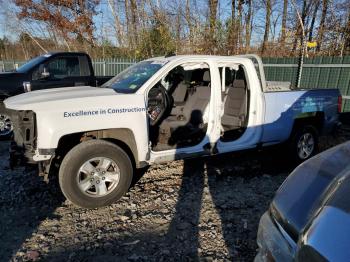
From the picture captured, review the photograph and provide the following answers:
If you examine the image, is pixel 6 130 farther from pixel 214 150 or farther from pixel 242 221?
pixel 242 221

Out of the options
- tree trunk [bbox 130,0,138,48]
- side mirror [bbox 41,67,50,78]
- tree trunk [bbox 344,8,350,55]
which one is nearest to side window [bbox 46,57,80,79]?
side mirror [bbox 41,67,50,78]

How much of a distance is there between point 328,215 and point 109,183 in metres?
2.98

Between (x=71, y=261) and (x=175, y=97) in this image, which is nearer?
(x=71, y=261)

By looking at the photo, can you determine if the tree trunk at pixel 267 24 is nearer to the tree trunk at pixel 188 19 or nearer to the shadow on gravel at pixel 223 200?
the tree trunk at pixel 188 19

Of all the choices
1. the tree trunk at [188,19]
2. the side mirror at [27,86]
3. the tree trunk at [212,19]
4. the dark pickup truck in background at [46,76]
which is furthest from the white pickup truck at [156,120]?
the tree trunk at [188,19]

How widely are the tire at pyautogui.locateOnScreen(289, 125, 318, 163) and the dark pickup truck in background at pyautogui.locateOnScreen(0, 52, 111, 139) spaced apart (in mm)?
5257

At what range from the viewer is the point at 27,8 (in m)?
26.7

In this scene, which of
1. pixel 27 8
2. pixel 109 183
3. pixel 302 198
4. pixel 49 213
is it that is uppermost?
pixel 27 8

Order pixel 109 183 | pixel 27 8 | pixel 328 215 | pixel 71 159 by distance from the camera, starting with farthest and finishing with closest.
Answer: pixel 27 8
pixel 109 183
pixel 71 159
pixel 328 215

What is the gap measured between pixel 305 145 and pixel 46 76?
19.4 feet

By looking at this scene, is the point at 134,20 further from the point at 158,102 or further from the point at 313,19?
the point at 158,102

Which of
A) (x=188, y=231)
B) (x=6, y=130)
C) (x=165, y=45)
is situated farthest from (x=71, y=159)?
(x=165, y=45)

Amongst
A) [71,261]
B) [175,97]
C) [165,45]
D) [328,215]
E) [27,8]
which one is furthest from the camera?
[27,8]

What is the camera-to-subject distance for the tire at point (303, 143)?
550 cm
